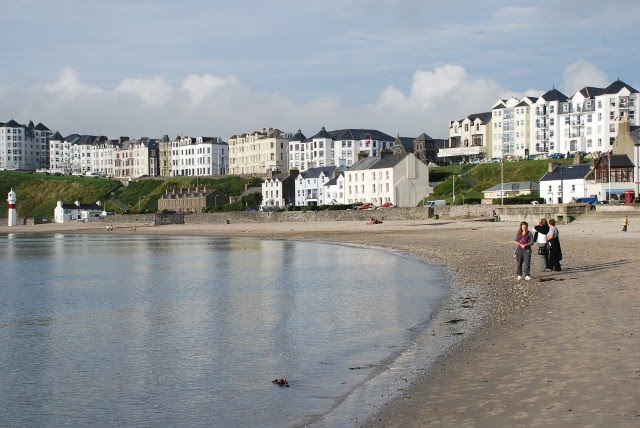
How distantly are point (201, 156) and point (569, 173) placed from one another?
98.1 m

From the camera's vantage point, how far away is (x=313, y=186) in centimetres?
10881

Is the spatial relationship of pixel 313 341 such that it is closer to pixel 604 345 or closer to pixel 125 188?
pixel 604 345

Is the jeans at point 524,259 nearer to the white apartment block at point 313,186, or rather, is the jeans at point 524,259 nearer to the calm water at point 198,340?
the calm water at point 198,340

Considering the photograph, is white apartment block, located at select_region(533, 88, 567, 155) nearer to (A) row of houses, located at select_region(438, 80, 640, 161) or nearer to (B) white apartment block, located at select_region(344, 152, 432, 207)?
(A) row of houses, located at select_region(438, 80, 640, 161)

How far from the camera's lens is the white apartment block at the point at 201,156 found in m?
156

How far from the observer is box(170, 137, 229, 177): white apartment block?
513 ft

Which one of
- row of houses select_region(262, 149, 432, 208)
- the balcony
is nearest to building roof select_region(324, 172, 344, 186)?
row of houses select_region(262, 149, 432, 208)

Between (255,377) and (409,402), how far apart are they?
3577 millimetres

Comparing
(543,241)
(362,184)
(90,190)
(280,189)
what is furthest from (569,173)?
(90,190)

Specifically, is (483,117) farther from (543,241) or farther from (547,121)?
(543,241)

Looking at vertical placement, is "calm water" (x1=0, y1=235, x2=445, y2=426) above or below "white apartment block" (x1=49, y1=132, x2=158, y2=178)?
below

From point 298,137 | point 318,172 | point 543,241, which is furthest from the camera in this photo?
point 298,137

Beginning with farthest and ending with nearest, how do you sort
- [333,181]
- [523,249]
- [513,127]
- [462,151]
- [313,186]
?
[462,151] → [513,127] → [313,186] → [333,181] → [523,249]

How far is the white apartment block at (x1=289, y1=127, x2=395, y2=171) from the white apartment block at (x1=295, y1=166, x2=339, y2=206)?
15.8m
